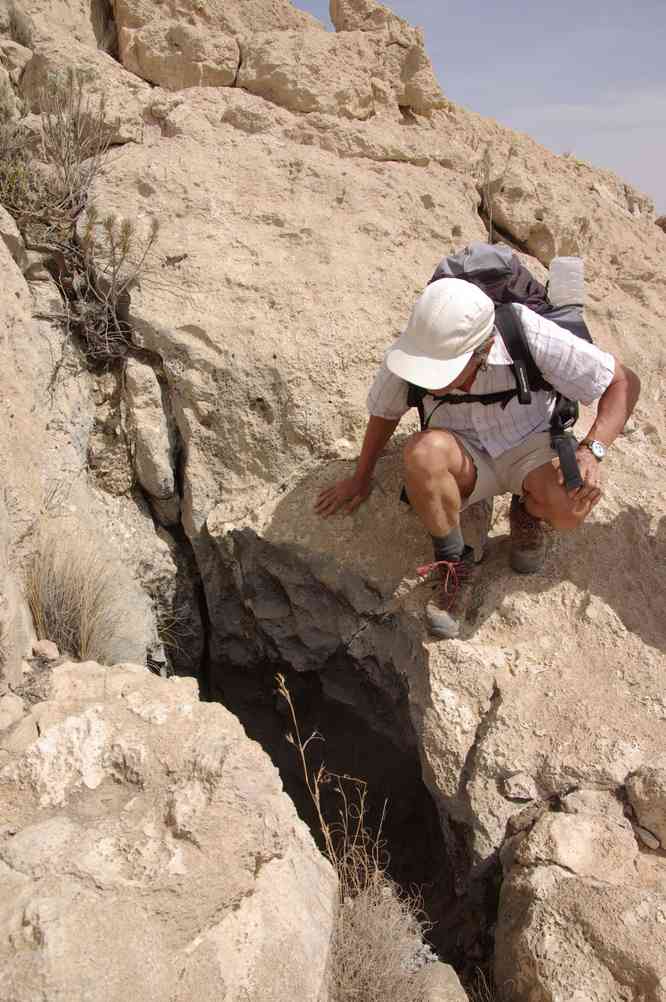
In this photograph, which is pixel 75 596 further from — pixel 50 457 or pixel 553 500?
pixel 553 500

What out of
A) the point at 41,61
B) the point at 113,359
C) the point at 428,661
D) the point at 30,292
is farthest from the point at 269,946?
the point at 41,61

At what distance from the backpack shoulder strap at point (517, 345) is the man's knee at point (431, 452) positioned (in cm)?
26

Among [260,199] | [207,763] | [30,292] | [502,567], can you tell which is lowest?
[207,763]

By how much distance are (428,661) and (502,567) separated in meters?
0.46

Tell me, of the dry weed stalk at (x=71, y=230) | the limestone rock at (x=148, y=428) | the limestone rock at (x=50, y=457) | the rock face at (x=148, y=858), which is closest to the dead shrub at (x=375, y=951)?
the rock face at (x=148, y=858)

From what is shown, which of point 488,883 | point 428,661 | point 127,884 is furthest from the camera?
point 428,661

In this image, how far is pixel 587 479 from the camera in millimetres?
2250

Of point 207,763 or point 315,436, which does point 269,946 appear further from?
point 315,436

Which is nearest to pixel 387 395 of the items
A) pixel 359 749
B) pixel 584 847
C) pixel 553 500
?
pixel 553 500

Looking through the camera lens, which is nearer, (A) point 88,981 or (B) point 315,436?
(A) point 88,981

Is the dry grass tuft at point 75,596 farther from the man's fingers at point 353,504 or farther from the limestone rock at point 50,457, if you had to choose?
the man's fingers at point 353,504

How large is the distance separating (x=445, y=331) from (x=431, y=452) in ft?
1.26

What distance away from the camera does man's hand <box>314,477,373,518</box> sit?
8.89 ft

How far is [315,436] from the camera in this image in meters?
2.95
